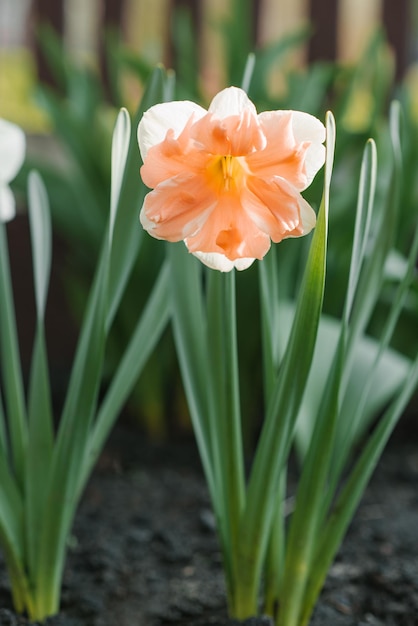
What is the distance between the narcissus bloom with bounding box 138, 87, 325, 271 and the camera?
53 cm

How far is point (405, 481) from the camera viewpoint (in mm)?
1239

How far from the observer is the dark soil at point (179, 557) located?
2.67 feet

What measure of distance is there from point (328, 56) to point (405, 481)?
51.8 inches

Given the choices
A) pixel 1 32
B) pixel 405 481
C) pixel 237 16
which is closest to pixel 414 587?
pixel 405 481

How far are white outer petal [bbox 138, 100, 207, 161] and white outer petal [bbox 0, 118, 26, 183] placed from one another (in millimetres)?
282

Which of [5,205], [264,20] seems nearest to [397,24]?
[264,20]

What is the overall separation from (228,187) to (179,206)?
32mm

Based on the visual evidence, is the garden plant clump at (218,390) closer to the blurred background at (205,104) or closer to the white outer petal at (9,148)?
the white outer petal at (9,148)

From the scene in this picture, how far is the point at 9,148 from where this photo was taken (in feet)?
2.62

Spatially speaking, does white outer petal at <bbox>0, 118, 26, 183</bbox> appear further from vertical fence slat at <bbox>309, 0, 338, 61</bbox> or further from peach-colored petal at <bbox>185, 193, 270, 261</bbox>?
vertical fence slat at <bbox>309, 0, 338, 61</bbox>

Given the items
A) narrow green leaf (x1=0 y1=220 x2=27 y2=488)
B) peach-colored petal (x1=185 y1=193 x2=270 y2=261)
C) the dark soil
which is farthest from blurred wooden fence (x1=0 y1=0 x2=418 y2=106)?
peach-colored petal (x1=185 y1=193 x2=270 y2=261)

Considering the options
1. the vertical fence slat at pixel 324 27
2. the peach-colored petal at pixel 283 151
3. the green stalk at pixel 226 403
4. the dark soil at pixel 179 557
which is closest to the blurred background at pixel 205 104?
the vertical fence slat at pixel 324 27

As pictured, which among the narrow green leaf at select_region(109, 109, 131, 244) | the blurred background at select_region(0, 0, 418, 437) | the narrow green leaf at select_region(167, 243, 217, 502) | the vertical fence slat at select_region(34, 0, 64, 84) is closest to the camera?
the narrow green leaf at select_region(109, 109, 131, 244)

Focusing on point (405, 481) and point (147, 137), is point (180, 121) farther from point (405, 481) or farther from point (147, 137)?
point (405, 481)
